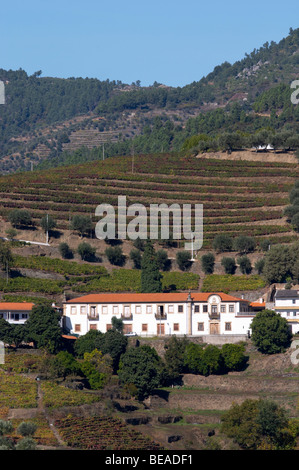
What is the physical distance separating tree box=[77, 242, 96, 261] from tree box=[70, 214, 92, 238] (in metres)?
4.66

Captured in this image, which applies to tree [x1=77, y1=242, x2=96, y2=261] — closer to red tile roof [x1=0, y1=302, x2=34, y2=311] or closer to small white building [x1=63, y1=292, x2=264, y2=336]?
small white building [x1=63, y1=292, x2=264, y2=336]

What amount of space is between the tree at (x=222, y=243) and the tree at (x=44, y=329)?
31857 mm

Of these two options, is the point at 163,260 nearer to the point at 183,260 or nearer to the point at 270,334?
the point at 183,260

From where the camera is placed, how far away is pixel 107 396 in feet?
239

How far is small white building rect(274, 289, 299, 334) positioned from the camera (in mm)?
84500

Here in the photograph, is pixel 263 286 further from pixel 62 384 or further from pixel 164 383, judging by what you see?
pixel 62 384

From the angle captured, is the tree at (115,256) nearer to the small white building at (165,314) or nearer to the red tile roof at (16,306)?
the small white building at (165,314)

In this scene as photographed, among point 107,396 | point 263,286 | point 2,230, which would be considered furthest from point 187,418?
point 2,230

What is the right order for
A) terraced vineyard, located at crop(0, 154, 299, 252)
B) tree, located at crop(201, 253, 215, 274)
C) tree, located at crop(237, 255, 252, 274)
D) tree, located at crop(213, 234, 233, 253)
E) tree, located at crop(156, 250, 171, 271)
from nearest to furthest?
tree, located at crop(237, 255, 252, 274) → tree, located at crop(201, 253, 215, 274) → tree, located at crop(156, 250, 171, 271) → tree, located at crop(213, 234, 233, 253) → terraced vineyard, located at crop(0, 154, 299, 252)

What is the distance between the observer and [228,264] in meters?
105

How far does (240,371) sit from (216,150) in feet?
259

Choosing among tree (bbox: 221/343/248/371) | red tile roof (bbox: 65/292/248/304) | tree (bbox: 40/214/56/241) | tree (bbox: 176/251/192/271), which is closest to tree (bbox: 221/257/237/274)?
tree (bbox: 176/251/192/271)

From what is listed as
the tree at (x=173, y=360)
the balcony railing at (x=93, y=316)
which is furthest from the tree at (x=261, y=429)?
the balcony railing at (x=93, y=316)

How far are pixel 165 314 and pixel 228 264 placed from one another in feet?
65.0
